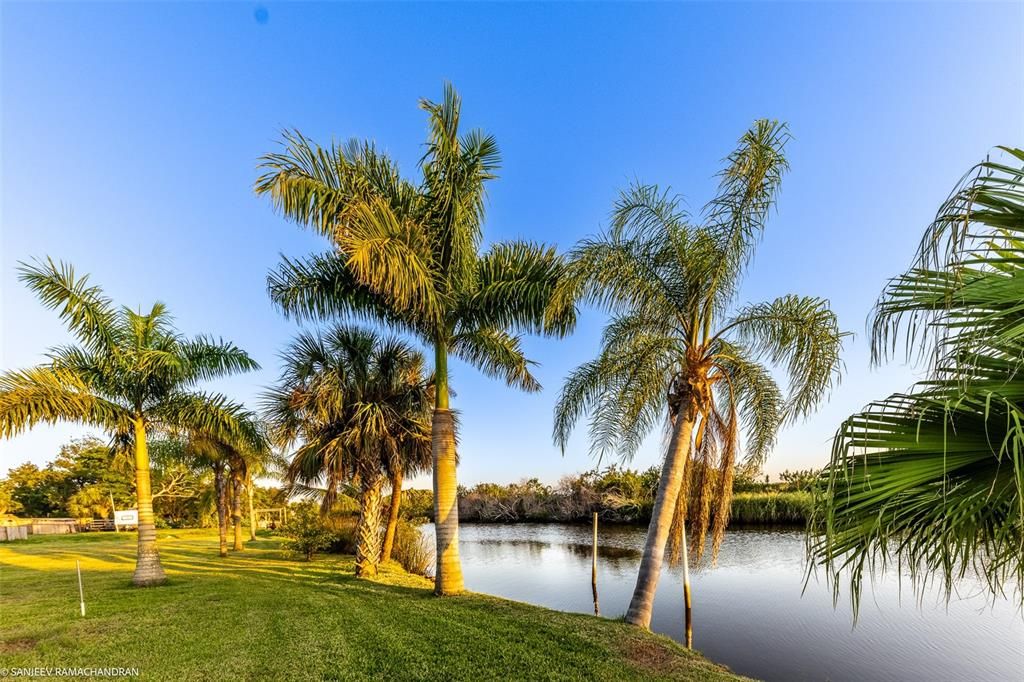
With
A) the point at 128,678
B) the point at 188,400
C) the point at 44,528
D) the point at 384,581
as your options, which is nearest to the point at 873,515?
the point at 128,678

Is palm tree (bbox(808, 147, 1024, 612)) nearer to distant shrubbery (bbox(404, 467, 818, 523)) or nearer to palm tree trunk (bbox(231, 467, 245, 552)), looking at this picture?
distant shrubbery (bbox(404, 467, 818, 523))

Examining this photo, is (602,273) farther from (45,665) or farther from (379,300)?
(45,665)

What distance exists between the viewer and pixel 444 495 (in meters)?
10.3

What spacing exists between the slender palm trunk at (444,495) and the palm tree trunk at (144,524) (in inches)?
297

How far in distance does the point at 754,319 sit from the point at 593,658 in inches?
252

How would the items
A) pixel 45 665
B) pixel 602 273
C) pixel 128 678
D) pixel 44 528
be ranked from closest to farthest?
1. pixel 128 678
2. pixel 45 665
3. pixel 602 273
4. pixel 44 528

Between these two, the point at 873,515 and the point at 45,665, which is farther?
the point at 45,665

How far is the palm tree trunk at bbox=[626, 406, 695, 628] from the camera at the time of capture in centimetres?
840

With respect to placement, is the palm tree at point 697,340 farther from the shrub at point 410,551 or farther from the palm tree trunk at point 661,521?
the shrub at point 410,551

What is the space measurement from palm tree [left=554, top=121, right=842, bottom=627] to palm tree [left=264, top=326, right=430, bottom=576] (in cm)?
590

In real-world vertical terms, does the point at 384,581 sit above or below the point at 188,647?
below

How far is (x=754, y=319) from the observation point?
8.90 m

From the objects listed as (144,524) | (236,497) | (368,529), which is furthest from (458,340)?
(236,497)

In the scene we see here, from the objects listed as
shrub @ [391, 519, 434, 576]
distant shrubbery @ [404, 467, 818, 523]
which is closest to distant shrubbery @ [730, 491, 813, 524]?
distant shrubbery @ [404, 467, 818, 523]
